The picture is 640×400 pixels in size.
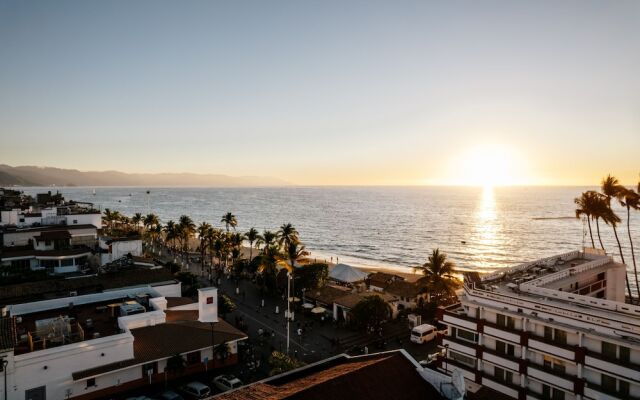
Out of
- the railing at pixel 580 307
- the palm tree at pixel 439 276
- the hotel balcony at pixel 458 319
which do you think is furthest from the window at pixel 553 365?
the palm tree at pixel 439 276

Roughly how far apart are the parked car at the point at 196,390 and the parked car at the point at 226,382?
1292mm

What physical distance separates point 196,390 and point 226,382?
237cm

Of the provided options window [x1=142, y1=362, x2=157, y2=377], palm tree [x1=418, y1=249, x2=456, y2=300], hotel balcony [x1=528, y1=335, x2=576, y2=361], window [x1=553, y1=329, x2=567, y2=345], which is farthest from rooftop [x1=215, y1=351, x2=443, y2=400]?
palm tree [x1=418, y1=249, x2=456, y2=300]

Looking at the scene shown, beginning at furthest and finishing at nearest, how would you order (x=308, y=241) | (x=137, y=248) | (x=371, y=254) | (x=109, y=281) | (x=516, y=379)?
(x=308, y=241) → (x=371, y=254) → (x=137, y=248) → (x=109, y=281) → (x=516, y=379)

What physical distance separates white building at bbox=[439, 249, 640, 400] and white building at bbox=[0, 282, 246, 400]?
61.5 ft

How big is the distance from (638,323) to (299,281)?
131 feet

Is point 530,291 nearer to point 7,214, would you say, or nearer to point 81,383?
point 81,383

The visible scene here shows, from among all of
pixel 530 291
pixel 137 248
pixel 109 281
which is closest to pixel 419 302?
pixel 530 291

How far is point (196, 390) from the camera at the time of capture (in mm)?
29141

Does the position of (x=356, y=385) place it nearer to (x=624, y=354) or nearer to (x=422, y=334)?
(x=624, y=354)

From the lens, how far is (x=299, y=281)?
184ft

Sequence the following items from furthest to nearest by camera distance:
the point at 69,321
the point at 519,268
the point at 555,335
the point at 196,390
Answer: the point at 519,268 → the point at 69,321 → the point at 196,390 → the point at 555,335

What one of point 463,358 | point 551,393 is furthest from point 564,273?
point 551,393

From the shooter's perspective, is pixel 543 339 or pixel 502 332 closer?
pixel 543 339
